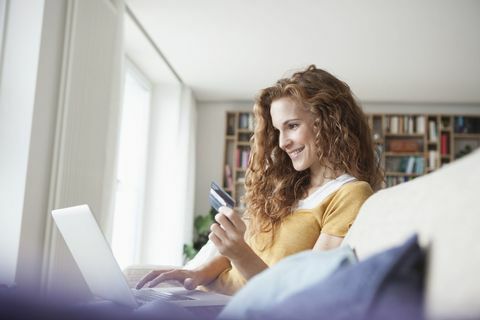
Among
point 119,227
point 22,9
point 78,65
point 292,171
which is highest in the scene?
point 22,9

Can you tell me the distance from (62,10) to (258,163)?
75.4 inches

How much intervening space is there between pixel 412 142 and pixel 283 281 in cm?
656

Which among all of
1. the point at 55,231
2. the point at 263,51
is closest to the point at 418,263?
the point at 55,231

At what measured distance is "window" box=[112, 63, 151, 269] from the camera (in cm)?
538

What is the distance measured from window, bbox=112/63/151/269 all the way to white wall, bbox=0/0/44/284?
93.2 inches

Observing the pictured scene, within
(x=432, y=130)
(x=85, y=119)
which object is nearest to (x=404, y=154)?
(x=432, y=130)

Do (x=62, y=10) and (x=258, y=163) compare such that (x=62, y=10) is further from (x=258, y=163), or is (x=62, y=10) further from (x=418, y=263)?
(x=418, y=263)

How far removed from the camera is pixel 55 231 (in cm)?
300

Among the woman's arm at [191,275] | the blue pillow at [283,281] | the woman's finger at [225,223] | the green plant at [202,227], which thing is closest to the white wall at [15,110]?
the woman's arm at [191,275]

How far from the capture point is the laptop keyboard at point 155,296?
1.31 m

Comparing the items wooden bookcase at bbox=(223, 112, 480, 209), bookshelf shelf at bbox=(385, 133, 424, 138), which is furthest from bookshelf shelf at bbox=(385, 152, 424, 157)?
bookshelf shelf at bbox=(385, 133, 424, 138)

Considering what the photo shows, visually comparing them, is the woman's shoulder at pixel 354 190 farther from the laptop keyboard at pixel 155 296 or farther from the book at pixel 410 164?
the book at pixel 410 164

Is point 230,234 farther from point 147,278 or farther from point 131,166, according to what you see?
point 131,166

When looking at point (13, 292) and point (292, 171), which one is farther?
point (292, 171)
